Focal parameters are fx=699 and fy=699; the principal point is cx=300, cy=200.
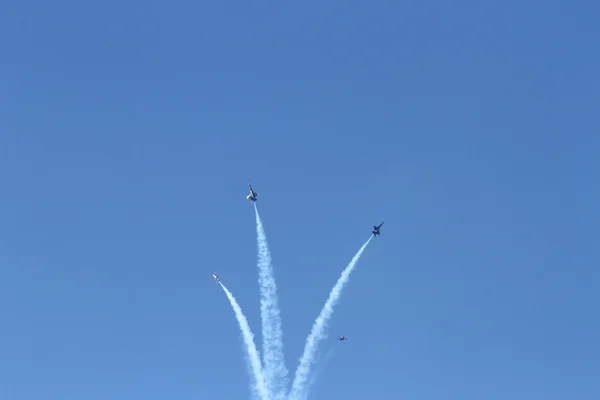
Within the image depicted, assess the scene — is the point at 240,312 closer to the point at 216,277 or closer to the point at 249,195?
the point at 216,277

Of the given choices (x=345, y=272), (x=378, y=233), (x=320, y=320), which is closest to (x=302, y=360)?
(x=320, y=320)

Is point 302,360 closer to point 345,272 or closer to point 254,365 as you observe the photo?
point 254,365

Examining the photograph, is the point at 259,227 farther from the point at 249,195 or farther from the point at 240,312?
the point at 240,312

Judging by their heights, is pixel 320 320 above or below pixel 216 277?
below

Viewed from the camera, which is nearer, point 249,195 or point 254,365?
point 254,365

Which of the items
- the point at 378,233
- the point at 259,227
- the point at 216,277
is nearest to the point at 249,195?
the point at 259,227

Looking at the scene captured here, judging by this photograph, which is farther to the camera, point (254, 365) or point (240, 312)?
point (240, 312)

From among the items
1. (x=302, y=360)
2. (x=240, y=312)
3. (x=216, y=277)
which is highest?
(x=216, y=277)

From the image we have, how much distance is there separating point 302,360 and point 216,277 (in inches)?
1392

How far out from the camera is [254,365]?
171 meters

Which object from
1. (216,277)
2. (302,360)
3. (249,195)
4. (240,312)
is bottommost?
(302,360)

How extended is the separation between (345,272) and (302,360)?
2620 centimetres

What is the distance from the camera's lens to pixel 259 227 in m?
186

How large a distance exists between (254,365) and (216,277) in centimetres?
3097
